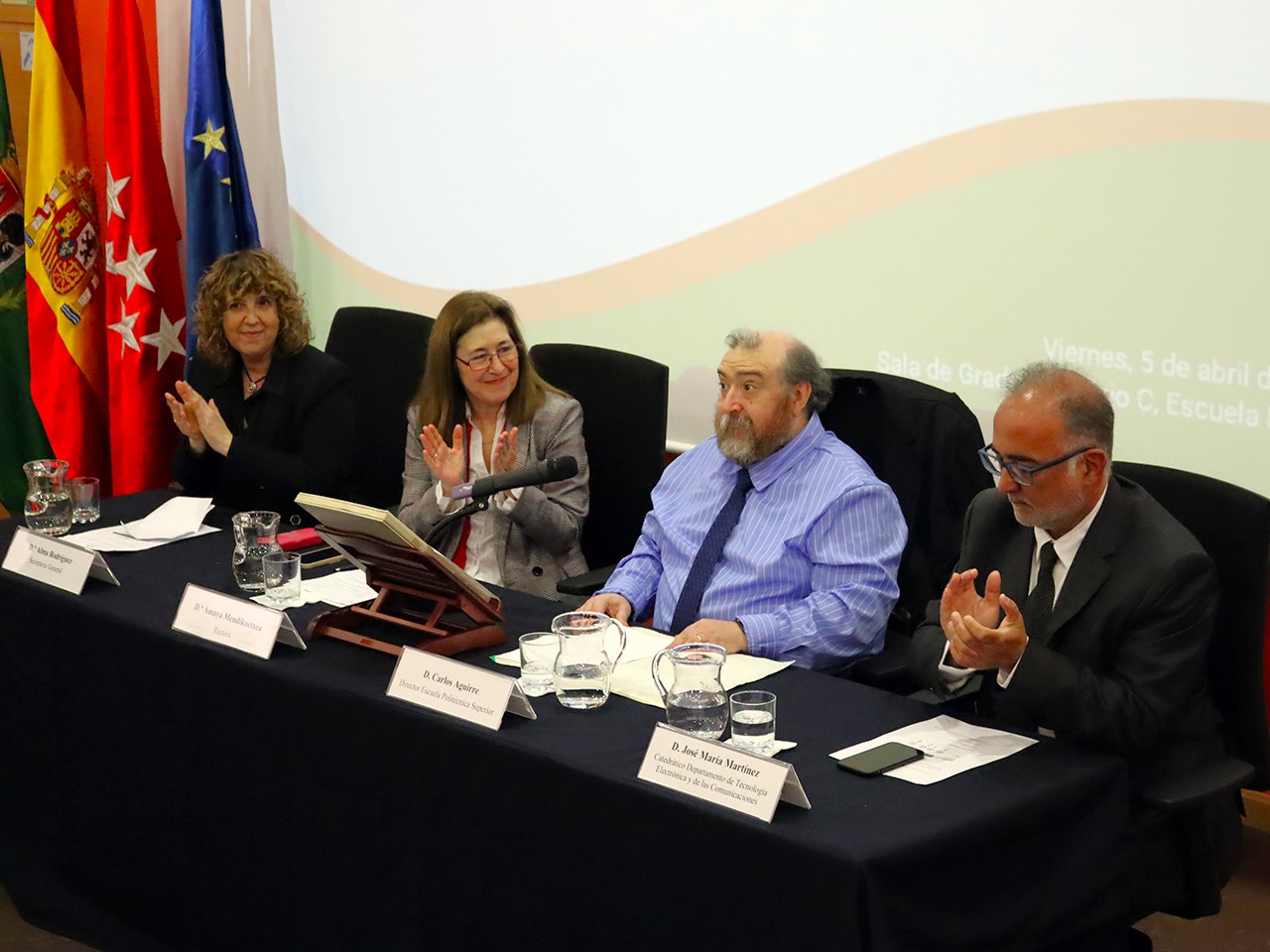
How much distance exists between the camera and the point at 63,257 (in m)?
4.96

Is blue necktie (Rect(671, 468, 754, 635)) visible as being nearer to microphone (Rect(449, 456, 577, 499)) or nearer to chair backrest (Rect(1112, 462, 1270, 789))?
microphone (Rect(449, 456, 577, 499))

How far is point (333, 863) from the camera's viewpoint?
2.44 metres

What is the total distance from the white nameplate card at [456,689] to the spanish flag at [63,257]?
3.09 m

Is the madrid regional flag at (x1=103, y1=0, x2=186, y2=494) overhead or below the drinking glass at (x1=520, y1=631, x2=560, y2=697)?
overhead

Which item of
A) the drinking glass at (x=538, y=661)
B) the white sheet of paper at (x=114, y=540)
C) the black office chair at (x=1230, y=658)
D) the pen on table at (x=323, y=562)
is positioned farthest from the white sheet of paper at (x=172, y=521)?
the black office chair at (x=1230, y=658)

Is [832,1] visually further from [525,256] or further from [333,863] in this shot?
[333,863]

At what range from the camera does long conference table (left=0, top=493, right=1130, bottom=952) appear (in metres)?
1.87

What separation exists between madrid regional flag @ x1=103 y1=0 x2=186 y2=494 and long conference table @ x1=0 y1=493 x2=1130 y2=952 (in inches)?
71.0

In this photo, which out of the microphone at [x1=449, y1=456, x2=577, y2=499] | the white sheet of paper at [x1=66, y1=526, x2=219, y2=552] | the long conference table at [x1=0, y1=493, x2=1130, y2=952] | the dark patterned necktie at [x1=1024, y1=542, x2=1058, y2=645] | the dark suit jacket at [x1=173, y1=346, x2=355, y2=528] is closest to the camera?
the long conference table at [x1=0, y1=493, x2=1130, y2=952]

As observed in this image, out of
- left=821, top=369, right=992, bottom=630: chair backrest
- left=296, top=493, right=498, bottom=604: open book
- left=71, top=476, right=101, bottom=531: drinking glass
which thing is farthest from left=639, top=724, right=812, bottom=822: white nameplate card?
left=71, top=476, right=101, bottom=531: drinking glass

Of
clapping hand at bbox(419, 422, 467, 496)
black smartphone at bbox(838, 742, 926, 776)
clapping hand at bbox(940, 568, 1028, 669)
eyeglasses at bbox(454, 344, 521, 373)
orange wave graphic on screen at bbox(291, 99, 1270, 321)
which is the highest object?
orange wave graphic on screen at bbox(291, 99, 1270, 321)

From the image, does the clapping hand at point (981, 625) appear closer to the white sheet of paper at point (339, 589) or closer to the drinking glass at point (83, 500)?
the white sheet of paper at point (339, 589)

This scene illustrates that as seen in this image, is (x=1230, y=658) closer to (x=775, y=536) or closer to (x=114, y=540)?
(x=775, y=536)

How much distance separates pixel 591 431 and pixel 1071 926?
1.72 meters
